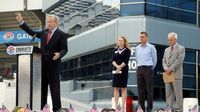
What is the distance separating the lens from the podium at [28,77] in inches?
331

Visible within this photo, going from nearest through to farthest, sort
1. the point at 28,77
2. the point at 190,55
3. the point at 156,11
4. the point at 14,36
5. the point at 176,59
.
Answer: the point at 28,77
the point at 176,59
the point at 156,11
the point at 190,55
the point at 14,36

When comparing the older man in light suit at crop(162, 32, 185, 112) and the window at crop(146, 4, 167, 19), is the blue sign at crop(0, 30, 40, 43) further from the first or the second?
the older man in light suit at crop(162, 32, 185, 112)

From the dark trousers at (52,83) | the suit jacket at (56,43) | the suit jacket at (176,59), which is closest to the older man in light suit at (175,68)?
the suit jacket at (176,59)

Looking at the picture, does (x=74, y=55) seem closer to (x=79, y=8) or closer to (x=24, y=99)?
(x=79, y=8)

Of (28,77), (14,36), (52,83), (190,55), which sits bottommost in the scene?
(52,83)

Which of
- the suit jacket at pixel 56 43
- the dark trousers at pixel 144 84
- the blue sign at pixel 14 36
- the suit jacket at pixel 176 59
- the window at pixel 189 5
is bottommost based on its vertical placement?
the dark trousers at pixel 144 84

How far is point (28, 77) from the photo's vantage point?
844cm

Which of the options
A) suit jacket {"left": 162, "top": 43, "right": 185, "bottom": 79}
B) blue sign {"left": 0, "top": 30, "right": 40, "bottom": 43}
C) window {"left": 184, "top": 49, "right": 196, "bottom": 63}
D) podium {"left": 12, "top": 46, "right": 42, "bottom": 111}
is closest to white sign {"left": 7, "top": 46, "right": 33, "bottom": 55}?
podium {"left": 12, "top": 46, "right": 42, "bottom": 111}

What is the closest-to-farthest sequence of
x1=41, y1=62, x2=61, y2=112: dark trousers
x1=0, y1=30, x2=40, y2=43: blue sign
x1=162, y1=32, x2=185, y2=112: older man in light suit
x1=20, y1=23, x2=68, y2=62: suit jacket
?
x1=41, y1=62, x2=61, y2=112: dark trousers < x1=20, y1=23, x2=68, y2=62: suit jacket < x1=162, y1=32, x2=185, y2=112: older man in light suit < x1=0, y1=30, x2=40, y2=43: blue sign

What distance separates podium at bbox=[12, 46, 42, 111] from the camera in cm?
840

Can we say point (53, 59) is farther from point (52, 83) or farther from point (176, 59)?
point (176, 59)

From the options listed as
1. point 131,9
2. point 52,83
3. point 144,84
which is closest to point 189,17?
point 131,9

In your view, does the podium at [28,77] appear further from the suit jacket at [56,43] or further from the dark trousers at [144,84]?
the dark trousers at [144,84]

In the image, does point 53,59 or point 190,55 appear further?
point 190,55
